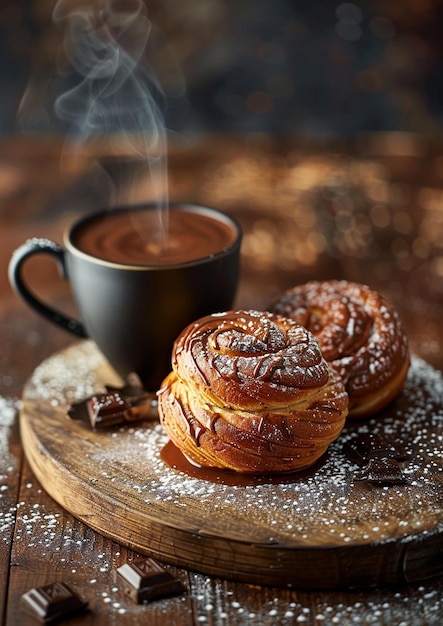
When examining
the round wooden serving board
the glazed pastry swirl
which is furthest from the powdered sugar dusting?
the glazed pastry swirl

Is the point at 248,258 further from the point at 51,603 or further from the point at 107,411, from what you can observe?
the point at 51,603

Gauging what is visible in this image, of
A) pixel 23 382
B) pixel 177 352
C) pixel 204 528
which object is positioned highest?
pixel 177 352

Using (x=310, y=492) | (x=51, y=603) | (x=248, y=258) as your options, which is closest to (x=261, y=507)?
(x=310, y=492)

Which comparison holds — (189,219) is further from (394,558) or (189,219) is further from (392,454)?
(394,558)

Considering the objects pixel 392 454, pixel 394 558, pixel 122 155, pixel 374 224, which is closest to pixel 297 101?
pixel 122 155

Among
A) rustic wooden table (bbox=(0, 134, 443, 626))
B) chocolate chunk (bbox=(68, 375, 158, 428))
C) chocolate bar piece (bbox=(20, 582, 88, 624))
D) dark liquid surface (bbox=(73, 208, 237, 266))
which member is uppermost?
dark liquid surface (bbox=(73, 208, 237, 266))

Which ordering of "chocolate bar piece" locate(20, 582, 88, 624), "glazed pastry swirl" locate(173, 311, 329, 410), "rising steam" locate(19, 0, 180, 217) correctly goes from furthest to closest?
"rising steam" locate(19, 0, 180, 217) → "glazed pastry swirl" locate(173, 311, 329, 410) → "chocolate bar piece" locate(20, 582, 88, 624)

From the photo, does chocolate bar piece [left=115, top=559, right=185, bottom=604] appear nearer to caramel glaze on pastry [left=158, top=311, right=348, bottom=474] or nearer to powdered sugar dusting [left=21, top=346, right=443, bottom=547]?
powdered sugar dusting [left=21, top=346, right=443, bottom=547]
